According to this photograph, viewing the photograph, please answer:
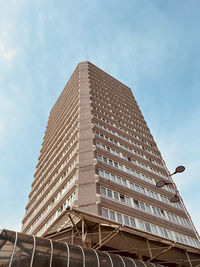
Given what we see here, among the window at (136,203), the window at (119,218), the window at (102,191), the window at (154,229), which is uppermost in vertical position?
the window at (102,191)

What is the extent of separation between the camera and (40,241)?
1124 cm

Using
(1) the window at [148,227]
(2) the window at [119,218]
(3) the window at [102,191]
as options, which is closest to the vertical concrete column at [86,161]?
(3) the window at [102,191]

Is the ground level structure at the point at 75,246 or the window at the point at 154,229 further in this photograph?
the window at the point at 154,229

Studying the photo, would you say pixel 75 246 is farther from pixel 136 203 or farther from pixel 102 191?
pixel 136 203

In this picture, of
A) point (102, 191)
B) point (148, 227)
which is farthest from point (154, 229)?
point (102, 191)

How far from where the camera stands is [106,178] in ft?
75.6

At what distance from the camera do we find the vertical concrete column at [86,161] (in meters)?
19.3

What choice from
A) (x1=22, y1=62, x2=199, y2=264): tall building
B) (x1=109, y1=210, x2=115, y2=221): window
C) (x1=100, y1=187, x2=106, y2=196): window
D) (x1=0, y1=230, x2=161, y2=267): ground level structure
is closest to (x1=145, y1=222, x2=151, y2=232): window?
(x1=22, y1=62, x2=199, y2=264): tall building

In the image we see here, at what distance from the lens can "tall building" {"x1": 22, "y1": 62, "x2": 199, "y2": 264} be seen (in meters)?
20.2

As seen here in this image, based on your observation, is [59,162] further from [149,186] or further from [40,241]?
[40,241]

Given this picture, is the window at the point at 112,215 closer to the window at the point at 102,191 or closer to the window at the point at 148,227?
the window at the point at 102,191

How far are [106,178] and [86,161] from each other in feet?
8.97

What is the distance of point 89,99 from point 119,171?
15039 mm

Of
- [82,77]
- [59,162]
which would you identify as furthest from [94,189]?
[82,77]
